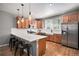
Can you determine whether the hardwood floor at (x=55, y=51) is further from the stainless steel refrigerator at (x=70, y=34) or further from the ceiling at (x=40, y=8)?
the ceiling at (x=40, y=8)

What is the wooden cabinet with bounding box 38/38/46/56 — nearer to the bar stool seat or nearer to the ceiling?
the bar stool seat

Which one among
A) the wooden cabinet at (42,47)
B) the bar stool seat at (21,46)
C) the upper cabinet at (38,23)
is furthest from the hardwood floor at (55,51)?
the upper cabinet at (38,23)

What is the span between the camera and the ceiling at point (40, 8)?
1.90 metres

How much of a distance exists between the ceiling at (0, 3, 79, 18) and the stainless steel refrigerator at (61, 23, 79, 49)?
32cm

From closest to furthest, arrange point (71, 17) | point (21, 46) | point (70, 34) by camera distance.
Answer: point (71, 17)
point (21, 46)
point (70, 34)


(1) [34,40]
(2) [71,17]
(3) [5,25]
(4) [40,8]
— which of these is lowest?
(1) [34,40]

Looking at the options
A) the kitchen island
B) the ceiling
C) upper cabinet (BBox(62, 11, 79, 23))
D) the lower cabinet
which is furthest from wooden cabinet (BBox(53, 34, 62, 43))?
the ceiling

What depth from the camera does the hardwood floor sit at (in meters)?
1.91

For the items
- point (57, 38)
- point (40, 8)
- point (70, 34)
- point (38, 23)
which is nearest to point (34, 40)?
point (38, 23)

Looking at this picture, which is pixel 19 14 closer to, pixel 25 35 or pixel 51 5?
pixel 25 35

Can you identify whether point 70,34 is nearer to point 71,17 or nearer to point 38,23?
point 71,17

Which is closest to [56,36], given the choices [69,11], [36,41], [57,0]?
[36,41]

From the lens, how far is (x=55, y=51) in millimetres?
1921

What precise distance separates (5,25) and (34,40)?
62cm
